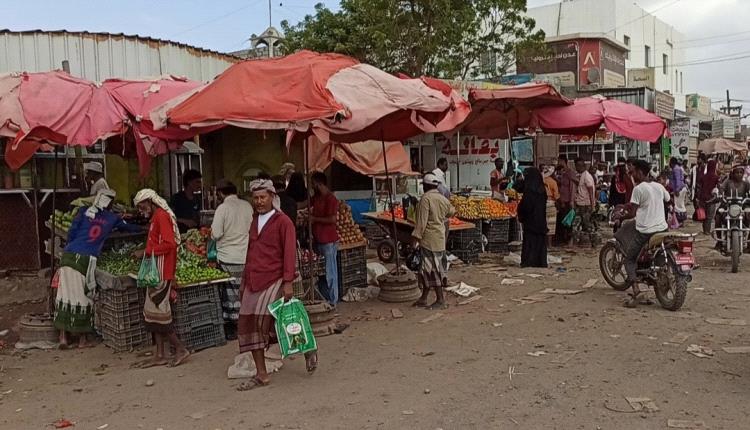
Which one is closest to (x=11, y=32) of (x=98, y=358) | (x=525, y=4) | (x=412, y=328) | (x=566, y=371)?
(x=98, y=358)

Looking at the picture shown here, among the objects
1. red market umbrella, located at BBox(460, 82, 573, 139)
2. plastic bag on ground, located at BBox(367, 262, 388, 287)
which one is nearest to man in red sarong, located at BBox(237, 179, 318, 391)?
plastic bag on ground, located at BBox(367, 262, 388, 287)

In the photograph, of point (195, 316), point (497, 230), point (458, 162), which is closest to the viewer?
point (195, 316)

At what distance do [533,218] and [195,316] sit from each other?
6.10 meters

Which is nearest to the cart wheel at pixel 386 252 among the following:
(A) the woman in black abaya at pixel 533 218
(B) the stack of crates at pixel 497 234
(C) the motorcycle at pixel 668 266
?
(B) the stack of crates at pixel 497 234

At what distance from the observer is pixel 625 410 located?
4578 millimetres

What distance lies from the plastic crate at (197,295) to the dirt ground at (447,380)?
A: 51 centimetres

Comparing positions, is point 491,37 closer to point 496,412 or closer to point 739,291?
point 739,291

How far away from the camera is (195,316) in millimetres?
6543

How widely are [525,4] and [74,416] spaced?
18.3m

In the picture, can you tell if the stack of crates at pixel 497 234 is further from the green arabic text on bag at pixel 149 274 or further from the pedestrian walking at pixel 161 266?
the green arabic text on bag at pixel 149 274

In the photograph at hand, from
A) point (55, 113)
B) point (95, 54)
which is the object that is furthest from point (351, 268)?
point (95, 54)

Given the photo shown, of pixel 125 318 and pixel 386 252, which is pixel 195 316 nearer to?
pixel 125 318

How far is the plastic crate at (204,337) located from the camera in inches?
256

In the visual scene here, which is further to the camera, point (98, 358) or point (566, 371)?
point (98, 358)
